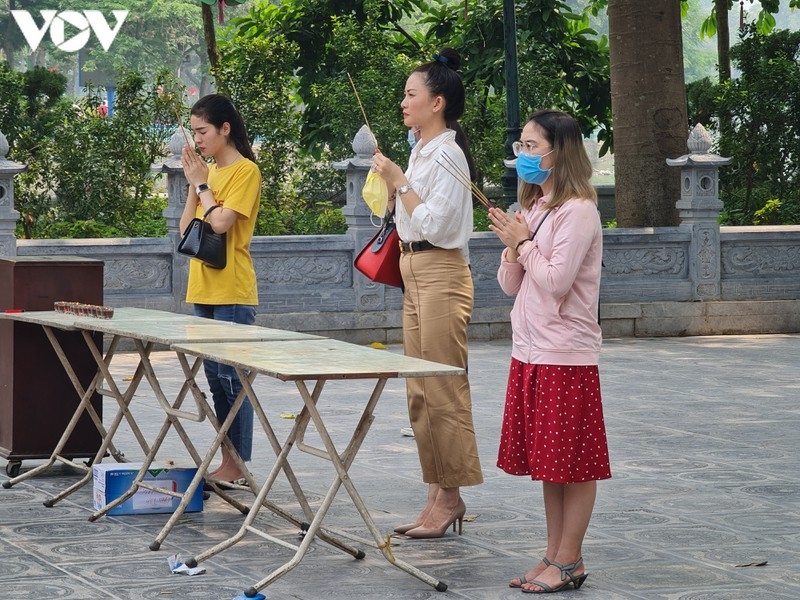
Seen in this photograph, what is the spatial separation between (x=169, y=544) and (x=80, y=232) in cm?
A: 952

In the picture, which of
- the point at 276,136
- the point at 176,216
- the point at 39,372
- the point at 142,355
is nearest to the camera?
the point at 142,355

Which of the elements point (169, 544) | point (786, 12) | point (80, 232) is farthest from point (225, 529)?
point (786, 12)

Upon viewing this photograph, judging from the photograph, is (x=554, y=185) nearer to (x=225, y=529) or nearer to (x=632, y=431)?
(x=225, y=529)

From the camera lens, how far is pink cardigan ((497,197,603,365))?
16.6 ft

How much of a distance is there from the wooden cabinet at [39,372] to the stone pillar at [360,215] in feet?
20.7

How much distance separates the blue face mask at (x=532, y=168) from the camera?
5.19m

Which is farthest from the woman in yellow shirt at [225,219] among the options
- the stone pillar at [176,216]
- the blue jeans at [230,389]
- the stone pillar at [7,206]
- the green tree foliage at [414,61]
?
the green tree foliage at [414,61]

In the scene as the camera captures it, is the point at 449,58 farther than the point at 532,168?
Yes

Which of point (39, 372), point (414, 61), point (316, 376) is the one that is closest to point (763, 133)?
point (414, 61)

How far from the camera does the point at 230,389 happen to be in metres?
6.80

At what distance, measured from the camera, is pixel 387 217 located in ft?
20.4

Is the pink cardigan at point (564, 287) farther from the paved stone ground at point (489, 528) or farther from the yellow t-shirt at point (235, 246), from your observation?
the yellow t-shirt at point (235, 246)

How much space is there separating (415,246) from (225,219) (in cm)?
125

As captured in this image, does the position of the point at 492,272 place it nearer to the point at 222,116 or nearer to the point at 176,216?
the point at 176,216
